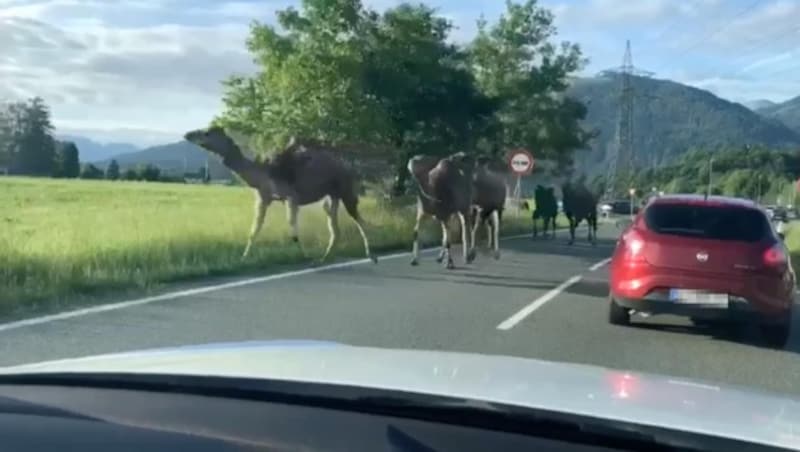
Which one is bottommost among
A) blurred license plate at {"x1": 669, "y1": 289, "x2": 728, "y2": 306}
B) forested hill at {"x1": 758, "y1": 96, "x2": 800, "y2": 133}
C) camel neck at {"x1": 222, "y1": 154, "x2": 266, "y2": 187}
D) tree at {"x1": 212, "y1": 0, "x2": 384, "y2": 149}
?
blurred license plate at {"x1": 669, "y1": 289, "x2": 728, "y2": 306}

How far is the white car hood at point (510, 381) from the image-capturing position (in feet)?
9.60

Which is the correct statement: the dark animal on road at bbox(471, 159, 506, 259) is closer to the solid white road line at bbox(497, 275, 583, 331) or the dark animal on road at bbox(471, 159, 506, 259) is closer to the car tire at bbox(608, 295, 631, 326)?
the solid white road line at bbox(497, 275, 583, 331)

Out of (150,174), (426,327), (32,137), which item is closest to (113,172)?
(150,174)

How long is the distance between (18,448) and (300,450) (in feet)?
2.16

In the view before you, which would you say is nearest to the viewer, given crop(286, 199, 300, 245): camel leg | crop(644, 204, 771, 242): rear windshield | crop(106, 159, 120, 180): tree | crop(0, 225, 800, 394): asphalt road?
crop(0, 225, 800, 394): asphalt road

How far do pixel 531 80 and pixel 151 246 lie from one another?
3147cm

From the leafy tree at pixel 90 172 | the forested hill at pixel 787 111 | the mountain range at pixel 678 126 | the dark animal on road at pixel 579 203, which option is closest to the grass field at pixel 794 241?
the dark animal on road at pixel 579 203

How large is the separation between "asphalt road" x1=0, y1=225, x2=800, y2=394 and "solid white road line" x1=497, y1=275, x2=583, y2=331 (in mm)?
23

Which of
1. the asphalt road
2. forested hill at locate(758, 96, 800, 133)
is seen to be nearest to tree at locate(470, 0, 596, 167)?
the asphalt road

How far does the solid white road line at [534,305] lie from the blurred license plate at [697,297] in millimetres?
1780

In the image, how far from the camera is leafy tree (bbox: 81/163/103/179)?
3031 inches

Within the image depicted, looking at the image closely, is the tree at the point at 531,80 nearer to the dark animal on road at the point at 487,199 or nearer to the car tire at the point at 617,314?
the dark animal on road at the point at 487,199

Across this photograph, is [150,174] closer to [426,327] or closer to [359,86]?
[359,86]

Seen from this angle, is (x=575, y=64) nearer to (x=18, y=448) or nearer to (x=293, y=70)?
(x=293, y=70)
